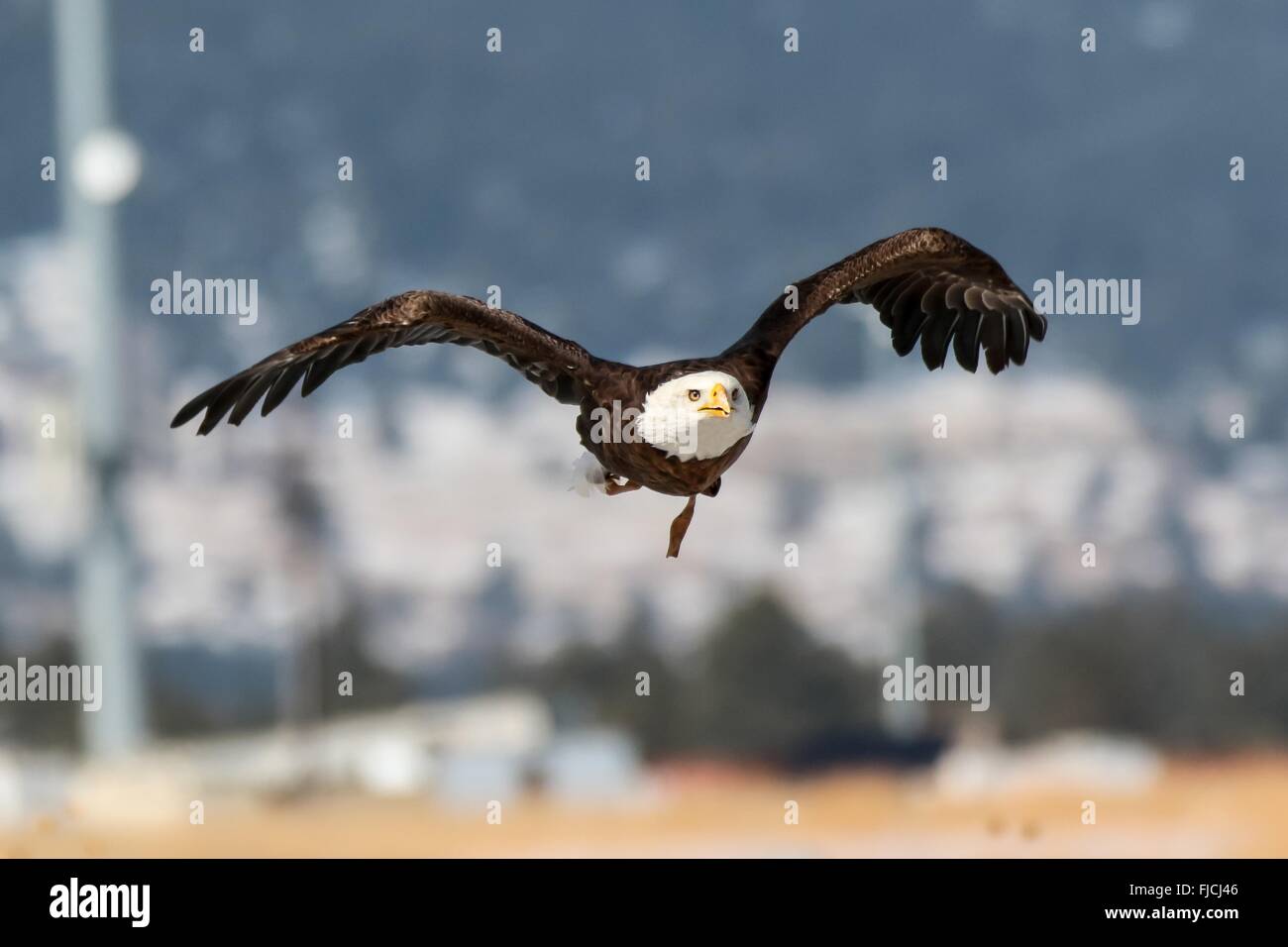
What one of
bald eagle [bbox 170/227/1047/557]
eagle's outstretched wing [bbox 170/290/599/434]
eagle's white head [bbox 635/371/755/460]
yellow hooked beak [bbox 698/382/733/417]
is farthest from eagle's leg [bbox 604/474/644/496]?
yellow hooked beak [bbox 698/382/733/417]

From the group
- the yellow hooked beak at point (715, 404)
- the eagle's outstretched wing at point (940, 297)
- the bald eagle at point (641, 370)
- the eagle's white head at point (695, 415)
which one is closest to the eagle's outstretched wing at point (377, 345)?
the bald eagle at point (641, 370)

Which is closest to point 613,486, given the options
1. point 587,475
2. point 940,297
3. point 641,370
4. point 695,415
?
point 587,475

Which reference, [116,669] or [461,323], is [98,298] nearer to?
[116,669]

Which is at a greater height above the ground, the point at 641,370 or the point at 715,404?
the point at 641,370

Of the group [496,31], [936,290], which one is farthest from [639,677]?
[936,290]

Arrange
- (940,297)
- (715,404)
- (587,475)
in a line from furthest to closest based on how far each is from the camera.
→ (940,297) < (587,475) < (715,404)

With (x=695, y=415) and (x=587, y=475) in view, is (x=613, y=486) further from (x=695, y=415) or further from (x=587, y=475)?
(x=695, y=415)

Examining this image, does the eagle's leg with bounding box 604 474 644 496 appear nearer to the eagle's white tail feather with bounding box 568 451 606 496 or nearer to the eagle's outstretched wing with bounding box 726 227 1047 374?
the eagle's white tail feather with bounding box 568 451 606 496

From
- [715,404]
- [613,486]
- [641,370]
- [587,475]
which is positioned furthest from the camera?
[587,475]
